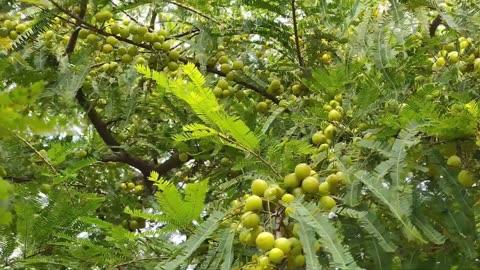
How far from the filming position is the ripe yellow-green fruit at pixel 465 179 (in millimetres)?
1949

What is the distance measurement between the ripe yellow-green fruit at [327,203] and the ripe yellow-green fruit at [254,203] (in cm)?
18

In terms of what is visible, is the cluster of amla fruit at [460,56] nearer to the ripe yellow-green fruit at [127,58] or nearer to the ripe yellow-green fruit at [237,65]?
the ripe yellow-green fruit at [237,65]

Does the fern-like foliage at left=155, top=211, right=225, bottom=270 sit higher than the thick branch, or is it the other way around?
the thick branch

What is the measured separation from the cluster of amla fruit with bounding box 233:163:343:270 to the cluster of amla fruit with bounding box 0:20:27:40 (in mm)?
2102

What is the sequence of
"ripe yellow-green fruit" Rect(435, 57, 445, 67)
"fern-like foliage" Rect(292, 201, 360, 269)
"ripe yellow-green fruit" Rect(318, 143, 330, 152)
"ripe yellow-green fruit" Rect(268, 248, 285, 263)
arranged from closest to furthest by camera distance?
"fern-like foliage" Rect(292, 201, 360, 269) < "ripe yellow-green fruit" Rect(268, 248, 285, 263) < "ripe yellow-green fruit" Rect(318, 143, 330, 152) < "ripe yellow-green fruit" Rect(435, 57, 445, 67)

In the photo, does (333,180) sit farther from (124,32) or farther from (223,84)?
(124,32)

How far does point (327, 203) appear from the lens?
6.24ft

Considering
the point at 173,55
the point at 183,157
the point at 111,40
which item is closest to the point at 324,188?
the point at 173,55

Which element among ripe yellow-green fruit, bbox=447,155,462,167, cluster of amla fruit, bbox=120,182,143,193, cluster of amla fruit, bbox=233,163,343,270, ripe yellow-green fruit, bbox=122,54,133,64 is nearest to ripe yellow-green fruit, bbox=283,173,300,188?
cluster of amla fruit, bbox=233,163,343,270

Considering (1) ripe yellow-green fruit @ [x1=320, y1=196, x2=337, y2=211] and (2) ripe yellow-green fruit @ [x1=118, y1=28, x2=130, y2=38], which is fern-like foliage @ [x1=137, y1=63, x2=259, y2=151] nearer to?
(1) ripe yellow-green fruit @ [x1=320, y1=196, x2=337, y2=211]

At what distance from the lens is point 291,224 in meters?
1.91

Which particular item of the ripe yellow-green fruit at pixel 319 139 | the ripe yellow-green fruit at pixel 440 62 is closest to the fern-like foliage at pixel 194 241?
the ripe yellow-green fruit at pixel 319 139

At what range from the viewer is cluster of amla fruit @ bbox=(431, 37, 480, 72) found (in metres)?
2.61

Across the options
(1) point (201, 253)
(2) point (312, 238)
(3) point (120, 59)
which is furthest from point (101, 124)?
(2) point (312, 238)
